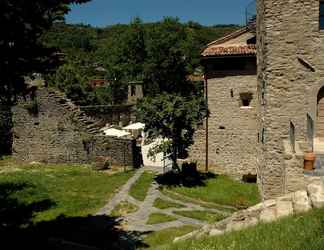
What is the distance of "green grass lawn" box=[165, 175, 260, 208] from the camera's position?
16.7 meters

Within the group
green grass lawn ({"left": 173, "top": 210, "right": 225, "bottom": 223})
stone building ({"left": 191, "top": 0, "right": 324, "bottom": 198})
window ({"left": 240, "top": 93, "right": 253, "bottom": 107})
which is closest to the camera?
stone building ({"left": 191, "top": 0, "right": 324, "bottom": 198})

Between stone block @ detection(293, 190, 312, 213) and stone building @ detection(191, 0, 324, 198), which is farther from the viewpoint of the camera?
stone building @ detection(191, 0, 324, 198)

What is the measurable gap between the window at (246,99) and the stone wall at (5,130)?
14676mm

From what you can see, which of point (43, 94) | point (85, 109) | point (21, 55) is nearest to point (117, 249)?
point (21, 55)

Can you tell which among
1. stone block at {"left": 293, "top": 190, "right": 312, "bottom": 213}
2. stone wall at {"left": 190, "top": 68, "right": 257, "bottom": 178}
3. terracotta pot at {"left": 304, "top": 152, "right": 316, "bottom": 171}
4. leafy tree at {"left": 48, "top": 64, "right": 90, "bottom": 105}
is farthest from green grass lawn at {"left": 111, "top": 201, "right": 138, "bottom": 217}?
leafy tree at {"left": 48, "top": 64, "right": 90, "bottom": 105}

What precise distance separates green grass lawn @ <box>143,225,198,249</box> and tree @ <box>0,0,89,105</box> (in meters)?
5.76

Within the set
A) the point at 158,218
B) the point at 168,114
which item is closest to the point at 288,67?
the point at 168,114

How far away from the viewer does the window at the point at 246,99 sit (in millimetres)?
20953

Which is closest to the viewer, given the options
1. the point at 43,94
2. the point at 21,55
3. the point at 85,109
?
the point at 21,55

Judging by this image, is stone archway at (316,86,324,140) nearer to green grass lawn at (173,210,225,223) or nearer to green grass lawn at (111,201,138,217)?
green grass lawn at (173,210,225,223)

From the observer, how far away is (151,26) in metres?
52.3

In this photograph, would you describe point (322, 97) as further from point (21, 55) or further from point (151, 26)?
point (151, 26)

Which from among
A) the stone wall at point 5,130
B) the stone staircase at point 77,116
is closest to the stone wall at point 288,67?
the stone staircase at point 77,116

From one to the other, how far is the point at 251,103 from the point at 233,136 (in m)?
2.00
